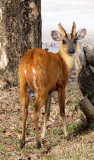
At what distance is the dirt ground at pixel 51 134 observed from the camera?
19.4ft

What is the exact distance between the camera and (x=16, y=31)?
30.1 feet

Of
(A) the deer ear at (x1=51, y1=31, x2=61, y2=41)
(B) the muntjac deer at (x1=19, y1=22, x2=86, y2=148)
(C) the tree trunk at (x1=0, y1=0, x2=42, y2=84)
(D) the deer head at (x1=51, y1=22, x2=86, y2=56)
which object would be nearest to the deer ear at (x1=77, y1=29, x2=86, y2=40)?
(D) the deer head at (x1=51, y1=22, x2=86, y2=56)

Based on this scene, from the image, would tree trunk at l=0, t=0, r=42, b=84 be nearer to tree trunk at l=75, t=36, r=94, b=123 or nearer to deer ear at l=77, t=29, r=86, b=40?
tree trunk at l=75, t=36, r=94, b=123

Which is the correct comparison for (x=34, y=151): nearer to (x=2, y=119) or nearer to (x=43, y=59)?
(x=43, y=59)

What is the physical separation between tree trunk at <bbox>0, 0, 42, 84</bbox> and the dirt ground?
67cm

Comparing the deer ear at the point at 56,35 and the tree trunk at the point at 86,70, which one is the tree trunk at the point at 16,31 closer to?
the tree trunk at the point at 86,70

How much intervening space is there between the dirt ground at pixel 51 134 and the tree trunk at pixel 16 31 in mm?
669

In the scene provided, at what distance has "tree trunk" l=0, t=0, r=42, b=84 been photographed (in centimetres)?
915

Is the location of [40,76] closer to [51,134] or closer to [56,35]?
[56,35]

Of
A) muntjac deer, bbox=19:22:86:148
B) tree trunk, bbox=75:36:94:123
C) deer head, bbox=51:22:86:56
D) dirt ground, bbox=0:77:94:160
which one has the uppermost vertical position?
deer head, bbox=51:22:86:56

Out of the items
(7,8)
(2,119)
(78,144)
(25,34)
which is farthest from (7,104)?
(78,144)

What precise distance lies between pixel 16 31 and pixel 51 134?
308 cm

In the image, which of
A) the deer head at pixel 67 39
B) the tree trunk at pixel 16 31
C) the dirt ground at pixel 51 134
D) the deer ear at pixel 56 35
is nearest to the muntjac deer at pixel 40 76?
the deer head at pixel 67 39

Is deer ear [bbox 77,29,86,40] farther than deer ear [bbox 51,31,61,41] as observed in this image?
Yes
